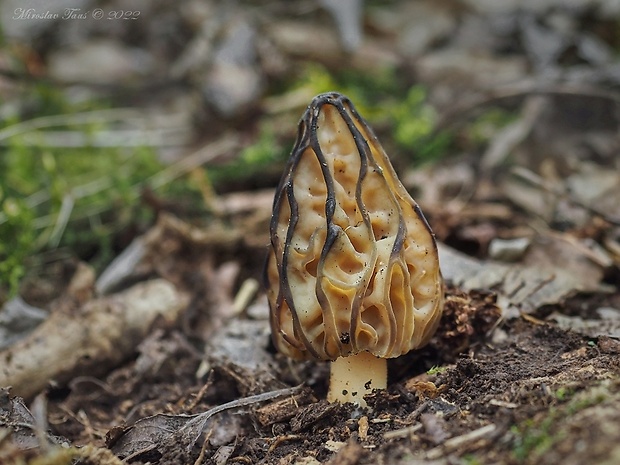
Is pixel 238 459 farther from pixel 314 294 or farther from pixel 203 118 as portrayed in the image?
pixel 203 118

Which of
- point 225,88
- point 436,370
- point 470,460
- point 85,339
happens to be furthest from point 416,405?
point 225,88

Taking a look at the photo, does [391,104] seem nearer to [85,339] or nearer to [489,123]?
[489,123]

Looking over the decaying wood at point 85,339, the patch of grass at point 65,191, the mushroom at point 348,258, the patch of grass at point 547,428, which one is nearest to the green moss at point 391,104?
the patch of grass at point 65,191

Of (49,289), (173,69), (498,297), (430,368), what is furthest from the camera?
(173,69)

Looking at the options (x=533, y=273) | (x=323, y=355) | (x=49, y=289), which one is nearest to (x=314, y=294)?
(x=323, y=355)

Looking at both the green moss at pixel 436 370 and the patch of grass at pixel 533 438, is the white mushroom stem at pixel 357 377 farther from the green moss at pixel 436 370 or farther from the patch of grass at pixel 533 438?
the patch of grass at pixel 533 438

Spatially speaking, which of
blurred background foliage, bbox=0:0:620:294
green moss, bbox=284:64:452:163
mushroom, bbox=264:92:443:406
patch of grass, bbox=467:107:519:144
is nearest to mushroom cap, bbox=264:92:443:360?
mushroom, bbox=264:92:443:406

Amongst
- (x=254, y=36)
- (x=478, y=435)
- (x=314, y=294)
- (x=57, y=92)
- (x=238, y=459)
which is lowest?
(x=238, y=459)
